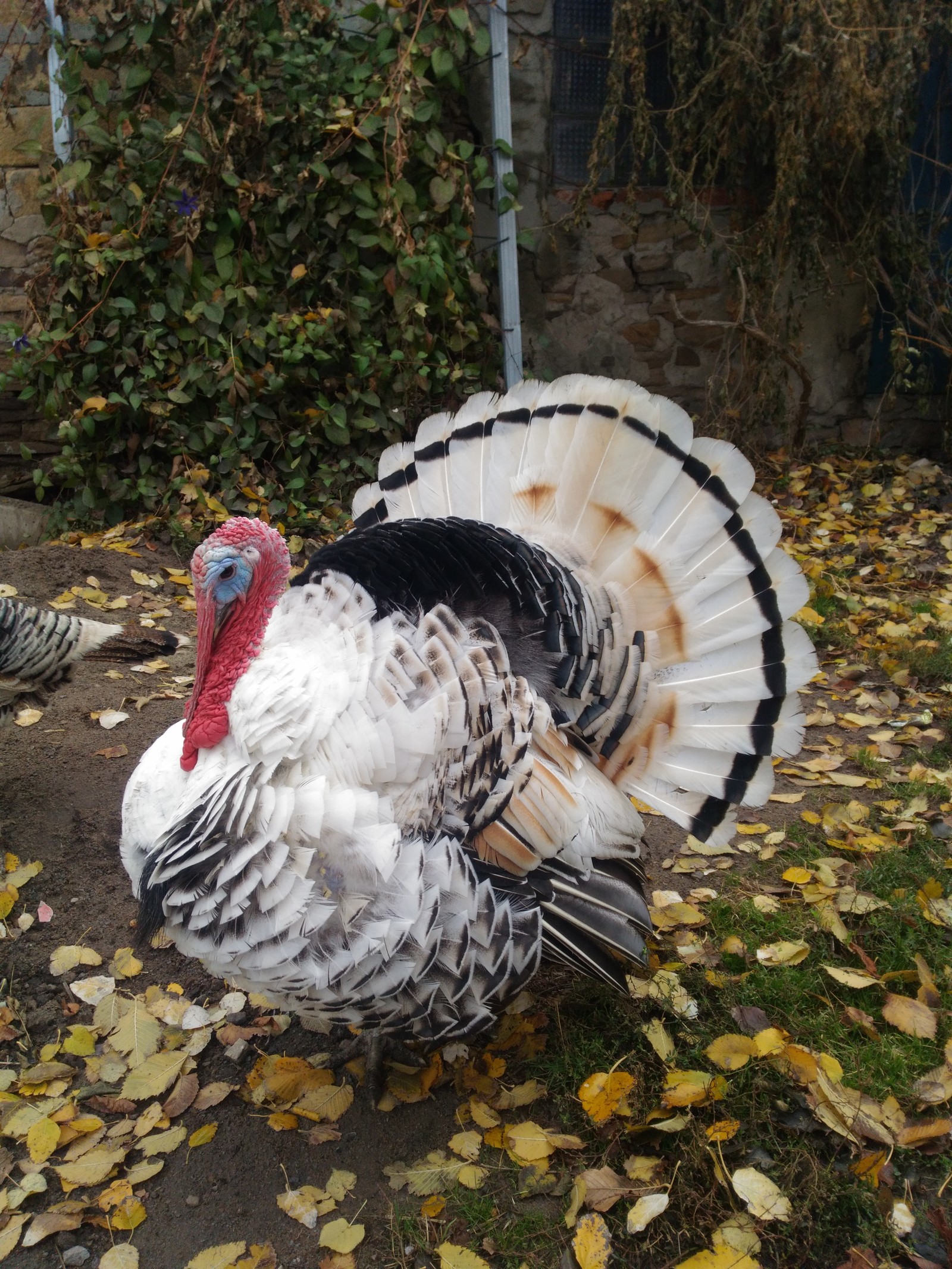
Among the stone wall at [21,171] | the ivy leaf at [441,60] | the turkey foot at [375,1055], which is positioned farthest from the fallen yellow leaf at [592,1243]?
the ivy leaf at [441,60]

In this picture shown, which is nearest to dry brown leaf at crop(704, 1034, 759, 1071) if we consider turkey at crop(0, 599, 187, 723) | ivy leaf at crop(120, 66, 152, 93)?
turkey at crop(0, 599, 187, 723)

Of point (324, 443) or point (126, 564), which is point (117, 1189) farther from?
point (324, 443)

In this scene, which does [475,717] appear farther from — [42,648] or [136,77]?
[136,77]

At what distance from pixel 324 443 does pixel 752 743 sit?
375cm

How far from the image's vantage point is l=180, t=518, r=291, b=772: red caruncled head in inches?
80.6

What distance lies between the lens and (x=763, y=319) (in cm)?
609

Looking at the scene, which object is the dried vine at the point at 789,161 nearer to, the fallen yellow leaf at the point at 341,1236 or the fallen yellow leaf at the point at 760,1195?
the fallen yellow leaf at the point at 760,1195

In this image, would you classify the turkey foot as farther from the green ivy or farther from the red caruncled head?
the green ivy

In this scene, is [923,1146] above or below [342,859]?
below

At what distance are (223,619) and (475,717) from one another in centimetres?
57

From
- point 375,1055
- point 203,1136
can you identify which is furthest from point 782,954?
point 203,1136

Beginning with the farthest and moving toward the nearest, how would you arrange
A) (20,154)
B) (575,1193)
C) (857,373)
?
(857,373), (20,154), (575,1193)

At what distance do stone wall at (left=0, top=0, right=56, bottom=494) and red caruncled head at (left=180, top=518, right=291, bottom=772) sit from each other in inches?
161

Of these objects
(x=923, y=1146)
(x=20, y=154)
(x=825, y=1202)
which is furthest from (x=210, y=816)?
(x=20, y=154)
